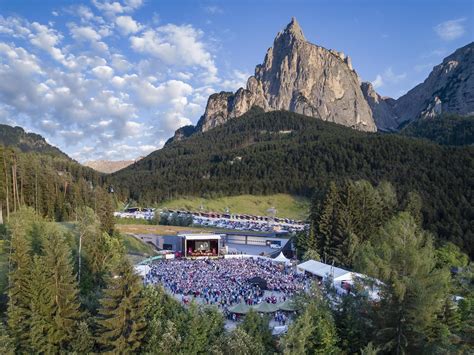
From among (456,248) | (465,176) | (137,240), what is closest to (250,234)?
(137,240)

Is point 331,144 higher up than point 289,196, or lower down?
higher up

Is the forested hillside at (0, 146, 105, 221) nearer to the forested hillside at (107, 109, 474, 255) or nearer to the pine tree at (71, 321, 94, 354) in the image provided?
the pine tree at (71, 321, 94, 354)

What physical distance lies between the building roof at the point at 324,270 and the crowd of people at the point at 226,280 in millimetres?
1501

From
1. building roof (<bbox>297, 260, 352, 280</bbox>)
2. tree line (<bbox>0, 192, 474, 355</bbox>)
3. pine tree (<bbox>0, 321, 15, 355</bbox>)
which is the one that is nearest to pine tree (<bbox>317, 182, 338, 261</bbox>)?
building roof (<bbox>297, 260, 352, 280</bbox>)

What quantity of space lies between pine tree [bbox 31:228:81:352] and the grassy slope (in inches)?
4239

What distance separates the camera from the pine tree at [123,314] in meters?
28.4

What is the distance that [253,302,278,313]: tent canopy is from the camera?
3572 centimetres

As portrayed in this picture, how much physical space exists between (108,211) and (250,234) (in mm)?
35421

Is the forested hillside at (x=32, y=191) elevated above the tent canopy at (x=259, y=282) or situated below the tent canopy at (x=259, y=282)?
above

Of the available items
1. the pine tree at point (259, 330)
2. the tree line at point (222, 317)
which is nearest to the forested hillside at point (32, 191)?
the tree line at point (222, 317)

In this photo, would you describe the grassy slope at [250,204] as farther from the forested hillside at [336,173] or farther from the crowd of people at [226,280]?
the crowd of people at [226,280]

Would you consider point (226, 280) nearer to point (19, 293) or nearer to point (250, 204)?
point (19, 293)

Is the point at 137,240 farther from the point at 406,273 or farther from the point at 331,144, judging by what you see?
the point at 331,144

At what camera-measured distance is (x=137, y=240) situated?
258ft
